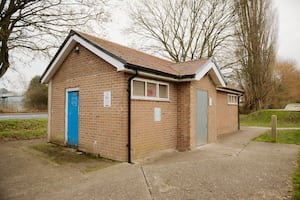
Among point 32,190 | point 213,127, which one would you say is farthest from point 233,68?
point 32,190

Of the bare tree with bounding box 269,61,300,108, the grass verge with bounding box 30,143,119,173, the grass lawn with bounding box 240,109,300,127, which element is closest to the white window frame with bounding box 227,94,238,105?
the grass lawn with bounding box 240,109,300,127

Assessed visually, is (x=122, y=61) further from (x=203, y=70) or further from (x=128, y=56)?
(x=203, y=70)

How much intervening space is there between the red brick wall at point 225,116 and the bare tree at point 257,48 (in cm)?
1029

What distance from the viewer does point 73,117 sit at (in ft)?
27.2

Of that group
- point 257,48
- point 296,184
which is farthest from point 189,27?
point 296,184

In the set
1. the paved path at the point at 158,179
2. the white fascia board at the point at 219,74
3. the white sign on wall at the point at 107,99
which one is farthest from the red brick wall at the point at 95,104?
the white fascia board at the point at 219,74

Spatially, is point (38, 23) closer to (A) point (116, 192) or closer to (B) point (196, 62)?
(B) point (196, 62)

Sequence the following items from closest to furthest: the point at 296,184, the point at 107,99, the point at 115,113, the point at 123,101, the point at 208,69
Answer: the point at 296,184
the point at 123,101
the point at 115,113
the point at 107,99
the point at 208,69

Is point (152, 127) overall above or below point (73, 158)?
above

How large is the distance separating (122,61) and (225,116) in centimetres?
1028

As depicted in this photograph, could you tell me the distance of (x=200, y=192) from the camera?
4066 millimetres

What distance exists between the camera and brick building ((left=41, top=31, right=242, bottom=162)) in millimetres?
6371

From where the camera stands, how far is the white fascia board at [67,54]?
6.20 m

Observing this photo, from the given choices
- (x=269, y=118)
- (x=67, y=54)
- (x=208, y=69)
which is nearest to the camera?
(x=67, y=54)
